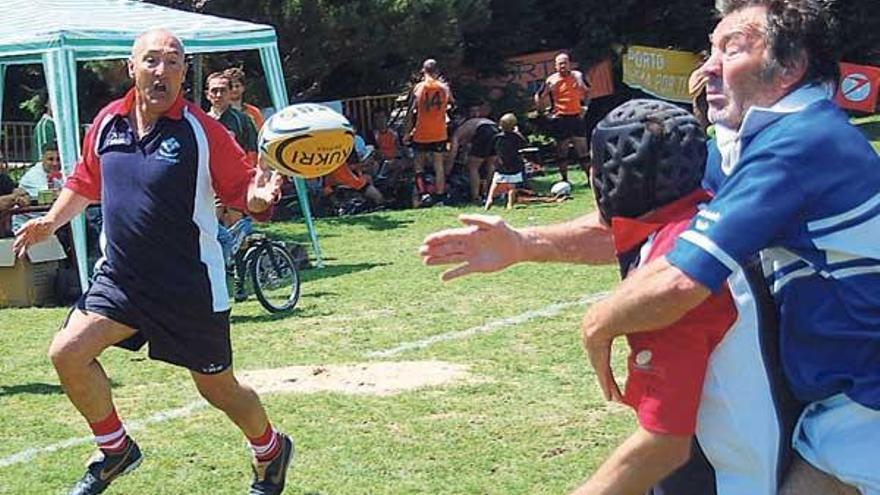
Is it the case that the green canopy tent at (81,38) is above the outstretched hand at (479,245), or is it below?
below

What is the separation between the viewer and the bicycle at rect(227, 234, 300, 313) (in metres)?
11.5

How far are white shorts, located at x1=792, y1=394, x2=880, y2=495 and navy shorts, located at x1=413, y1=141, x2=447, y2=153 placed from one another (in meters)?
16.8

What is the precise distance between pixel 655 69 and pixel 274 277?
1636 centimetres

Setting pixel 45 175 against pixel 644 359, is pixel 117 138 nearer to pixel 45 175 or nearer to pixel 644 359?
pixel 644 359

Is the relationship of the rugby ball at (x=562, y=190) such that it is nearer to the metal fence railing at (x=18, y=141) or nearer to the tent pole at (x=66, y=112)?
the tent pole at (x=66, y=112)

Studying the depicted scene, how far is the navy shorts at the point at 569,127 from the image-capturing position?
67.9 feet

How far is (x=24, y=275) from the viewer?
41.8 ft

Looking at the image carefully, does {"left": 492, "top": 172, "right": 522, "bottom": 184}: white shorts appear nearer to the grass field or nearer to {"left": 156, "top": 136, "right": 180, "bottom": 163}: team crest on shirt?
the grass field

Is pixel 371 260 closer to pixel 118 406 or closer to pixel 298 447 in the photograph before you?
pixel 118 406

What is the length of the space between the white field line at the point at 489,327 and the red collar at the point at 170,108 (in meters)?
3.58

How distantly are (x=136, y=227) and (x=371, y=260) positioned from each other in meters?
8.49

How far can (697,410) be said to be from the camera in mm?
2912

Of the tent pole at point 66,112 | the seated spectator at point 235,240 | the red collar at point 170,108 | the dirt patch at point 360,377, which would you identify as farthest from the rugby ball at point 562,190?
the red collar at point 170,108

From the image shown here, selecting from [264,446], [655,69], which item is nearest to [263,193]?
[264,446]
